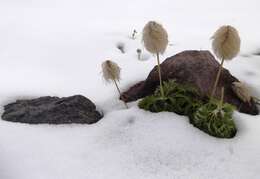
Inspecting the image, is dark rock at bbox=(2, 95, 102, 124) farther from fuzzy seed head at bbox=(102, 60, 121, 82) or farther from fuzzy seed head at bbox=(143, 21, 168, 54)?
fuzzy seed head at bbox=(143, 21, 168, 54)

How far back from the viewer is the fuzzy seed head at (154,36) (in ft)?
7.66

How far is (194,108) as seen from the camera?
241cm

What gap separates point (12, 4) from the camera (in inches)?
185

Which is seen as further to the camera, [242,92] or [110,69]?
[242,92]

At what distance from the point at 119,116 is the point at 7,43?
5.85ft

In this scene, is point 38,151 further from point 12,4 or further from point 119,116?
point 12,4

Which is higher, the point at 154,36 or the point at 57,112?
the point at 154,36

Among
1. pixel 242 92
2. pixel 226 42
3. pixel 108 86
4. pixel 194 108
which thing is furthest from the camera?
pixel 108 86

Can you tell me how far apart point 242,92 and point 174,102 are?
46cm

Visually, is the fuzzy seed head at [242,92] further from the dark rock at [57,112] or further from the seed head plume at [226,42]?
the dark rock at [57,112]

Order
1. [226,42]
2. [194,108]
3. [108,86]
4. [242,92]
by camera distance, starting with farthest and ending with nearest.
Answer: [108,86], [242,92], [194,108], [226,42]

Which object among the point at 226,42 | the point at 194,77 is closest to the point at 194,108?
the point at 194,77

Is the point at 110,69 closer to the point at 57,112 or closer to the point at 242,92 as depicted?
the point at 57,112

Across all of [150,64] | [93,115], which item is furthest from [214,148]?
[150,64]
